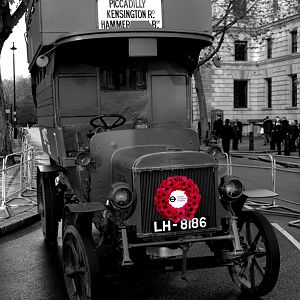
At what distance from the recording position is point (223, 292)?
6.32m

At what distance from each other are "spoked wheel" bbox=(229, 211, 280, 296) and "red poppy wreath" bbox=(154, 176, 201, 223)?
2.24 feet

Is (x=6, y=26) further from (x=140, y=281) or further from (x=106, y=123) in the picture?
(x=140, y=281)

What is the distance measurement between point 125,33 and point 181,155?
209 centimetres

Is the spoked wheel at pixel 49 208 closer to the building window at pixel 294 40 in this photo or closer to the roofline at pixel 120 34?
the roofline at pixel 120 34

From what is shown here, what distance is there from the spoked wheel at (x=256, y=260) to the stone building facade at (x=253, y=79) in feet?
147

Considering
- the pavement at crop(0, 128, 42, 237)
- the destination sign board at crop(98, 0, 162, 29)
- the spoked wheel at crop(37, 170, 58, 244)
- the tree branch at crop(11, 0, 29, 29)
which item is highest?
the tree branch at crop(11, 0, 29, 29)

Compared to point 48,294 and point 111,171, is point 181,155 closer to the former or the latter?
point 111,171

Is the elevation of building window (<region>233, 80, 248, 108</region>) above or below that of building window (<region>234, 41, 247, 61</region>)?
below

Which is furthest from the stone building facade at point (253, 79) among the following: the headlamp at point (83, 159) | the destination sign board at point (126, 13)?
the headlamp at point (83, 159)

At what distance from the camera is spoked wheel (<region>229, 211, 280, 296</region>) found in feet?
18.6

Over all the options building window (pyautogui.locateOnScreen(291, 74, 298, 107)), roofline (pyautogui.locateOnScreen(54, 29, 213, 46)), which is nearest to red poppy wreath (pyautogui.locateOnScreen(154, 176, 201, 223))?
roofline (pyautogui.locateOnScreen(54, 29, 213, 46))

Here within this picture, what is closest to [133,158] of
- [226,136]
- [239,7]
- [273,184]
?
[273,184]

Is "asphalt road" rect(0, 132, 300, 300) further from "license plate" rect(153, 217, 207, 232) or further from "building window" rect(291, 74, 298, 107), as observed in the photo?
"building window" rect(291, 74, 298, 107)

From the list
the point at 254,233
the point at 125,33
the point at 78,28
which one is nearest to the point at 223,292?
the point at 254,233
